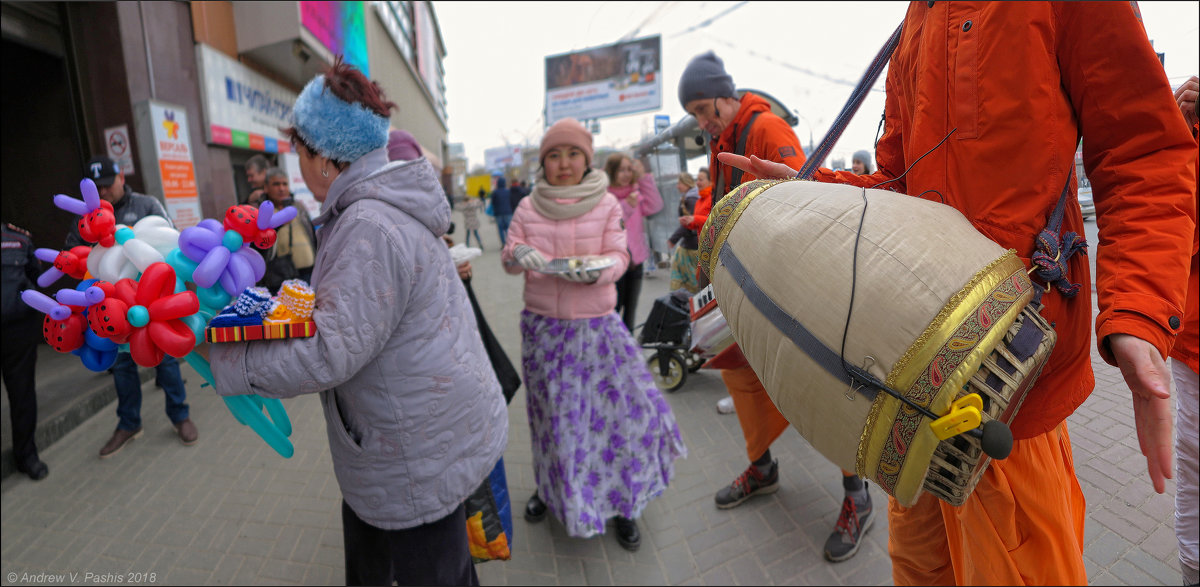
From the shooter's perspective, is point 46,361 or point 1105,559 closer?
point 1105,559

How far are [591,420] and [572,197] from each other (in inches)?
44.5

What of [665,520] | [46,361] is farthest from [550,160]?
[46,361]

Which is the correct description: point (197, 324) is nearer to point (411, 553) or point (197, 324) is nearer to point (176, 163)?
point (411, 553)

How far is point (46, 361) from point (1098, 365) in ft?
21.6

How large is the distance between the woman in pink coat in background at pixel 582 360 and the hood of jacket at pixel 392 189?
96 centimetres

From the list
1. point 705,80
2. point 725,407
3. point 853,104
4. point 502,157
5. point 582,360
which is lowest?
point 725,407

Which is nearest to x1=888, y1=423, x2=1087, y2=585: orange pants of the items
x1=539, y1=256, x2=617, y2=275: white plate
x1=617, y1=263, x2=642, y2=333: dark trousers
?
x1=539, y1=256, x2=617, y2=275: white plate

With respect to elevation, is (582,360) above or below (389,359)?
below

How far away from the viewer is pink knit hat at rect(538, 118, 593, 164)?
2738mm

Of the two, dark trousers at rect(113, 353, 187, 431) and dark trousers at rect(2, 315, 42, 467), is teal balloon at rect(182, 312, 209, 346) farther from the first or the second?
dark trousers at rect(2, 315, 42, 467)

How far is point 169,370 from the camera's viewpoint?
384 centimetres

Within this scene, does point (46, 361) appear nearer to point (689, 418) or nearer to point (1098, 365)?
point (689, 418)

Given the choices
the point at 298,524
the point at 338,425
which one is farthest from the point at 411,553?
the point at 298,524

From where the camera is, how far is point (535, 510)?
2975 millimetres
